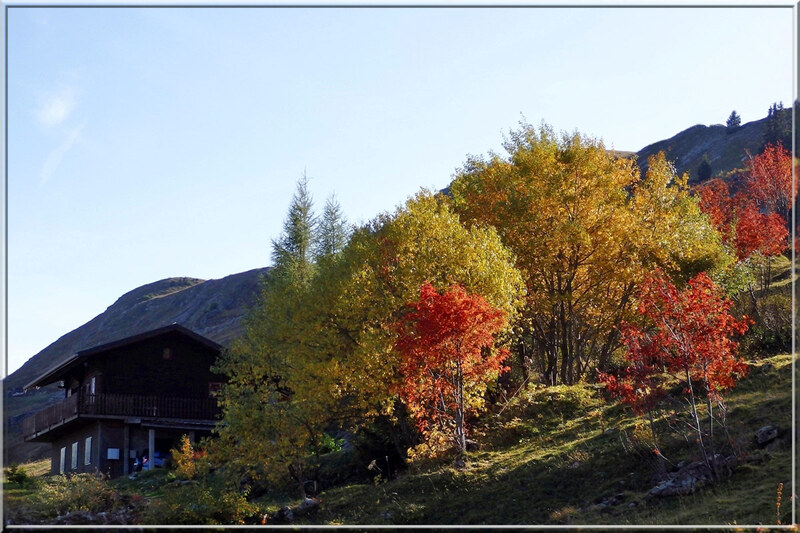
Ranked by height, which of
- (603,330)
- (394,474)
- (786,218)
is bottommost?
(394,474)

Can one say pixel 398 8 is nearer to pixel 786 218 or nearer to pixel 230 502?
pixel 230 502

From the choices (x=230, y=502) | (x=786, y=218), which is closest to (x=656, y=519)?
(x=230, y=502)

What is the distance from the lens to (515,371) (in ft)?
115

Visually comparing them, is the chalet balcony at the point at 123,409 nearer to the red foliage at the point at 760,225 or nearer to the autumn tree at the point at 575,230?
the autumn tree at the point at 575,230

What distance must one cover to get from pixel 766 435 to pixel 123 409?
898 inches

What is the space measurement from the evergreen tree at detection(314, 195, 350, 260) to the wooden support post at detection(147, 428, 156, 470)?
899 centimetres

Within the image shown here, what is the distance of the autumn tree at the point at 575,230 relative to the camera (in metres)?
31.8

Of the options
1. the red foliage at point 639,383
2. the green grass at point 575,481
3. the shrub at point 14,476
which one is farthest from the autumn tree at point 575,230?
the shrub at point 14,476

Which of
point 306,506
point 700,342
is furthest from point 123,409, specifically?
point 700,342

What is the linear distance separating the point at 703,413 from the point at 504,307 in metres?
6.82

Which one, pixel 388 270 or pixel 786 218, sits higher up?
pixel 786 218

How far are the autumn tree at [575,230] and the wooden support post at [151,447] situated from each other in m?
14.0

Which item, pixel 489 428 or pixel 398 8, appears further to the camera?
pixel 489 428

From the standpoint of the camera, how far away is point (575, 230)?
31.2 meters
